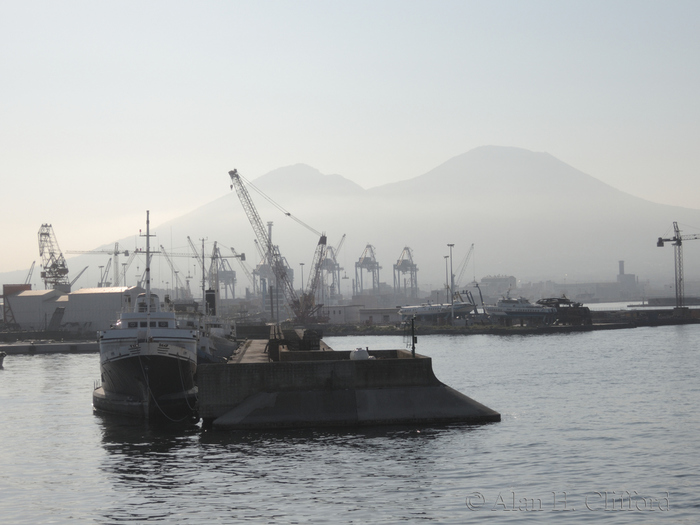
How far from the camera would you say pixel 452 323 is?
19375cm

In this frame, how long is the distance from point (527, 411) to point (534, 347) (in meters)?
73.0

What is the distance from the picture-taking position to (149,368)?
46062 millimetres

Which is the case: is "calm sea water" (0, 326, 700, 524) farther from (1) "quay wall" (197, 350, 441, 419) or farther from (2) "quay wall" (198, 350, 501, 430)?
(1) "quay wall" (197, 350, 441, 419)

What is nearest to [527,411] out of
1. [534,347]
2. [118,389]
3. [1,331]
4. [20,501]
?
[118,389]

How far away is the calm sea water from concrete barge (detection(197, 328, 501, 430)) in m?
1.07

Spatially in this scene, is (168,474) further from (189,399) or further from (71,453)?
(189,399)

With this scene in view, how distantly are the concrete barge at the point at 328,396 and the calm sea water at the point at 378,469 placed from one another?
107cm

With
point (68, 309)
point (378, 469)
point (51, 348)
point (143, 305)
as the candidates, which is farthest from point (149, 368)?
point (68, 309)

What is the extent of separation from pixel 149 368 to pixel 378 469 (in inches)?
800

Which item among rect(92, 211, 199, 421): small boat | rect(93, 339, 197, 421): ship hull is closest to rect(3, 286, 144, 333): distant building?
rect(92, 211, 199, 421): small boat

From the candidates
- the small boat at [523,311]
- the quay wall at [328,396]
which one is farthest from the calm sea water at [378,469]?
the small boat at [523,311]

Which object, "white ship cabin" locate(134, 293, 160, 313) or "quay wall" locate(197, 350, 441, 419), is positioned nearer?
"quay wall" locate(197, 350, 441, 419)

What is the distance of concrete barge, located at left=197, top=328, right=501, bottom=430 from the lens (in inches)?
1590

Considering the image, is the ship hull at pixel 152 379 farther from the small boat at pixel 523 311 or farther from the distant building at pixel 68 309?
the small boat at pixel 523 311
